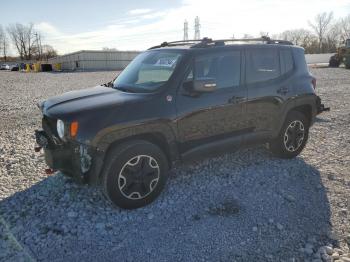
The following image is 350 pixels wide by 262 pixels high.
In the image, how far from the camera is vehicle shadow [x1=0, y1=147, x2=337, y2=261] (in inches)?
129

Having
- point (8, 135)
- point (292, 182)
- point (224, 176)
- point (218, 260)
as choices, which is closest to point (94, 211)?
point (218, 260)

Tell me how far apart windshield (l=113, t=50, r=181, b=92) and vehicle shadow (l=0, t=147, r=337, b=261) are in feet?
4.74

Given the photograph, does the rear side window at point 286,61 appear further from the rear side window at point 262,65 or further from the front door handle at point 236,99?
the front door handle at point 236,99

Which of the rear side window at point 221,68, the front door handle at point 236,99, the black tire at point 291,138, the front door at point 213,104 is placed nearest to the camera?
the front door at point 213,104

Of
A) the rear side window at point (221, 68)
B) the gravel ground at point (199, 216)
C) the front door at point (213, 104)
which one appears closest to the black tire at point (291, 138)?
the gravel ground at point (199, 216)

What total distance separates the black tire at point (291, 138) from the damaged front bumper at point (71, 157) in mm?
3105

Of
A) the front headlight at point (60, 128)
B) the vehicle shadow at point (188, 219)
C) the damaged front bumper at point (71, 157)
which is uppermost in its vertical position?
the front headlight at point (60, 128)

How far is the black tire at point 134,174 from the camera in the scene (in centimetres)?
378

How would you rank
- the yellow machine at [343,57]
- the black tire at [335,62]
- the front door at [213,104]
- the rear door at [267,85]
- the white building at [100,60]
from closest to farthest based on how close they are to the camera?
the front door at [213,104], the rear door at [267,85], the yellow machine at [343,57], the black tire at [335,62], the white building at [100,60]

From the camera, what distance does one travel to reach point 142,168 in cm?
399

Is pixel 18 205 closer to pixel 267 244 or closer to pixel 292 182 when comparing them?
pixel 267 244

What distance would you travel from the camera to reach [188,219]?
12.5ft

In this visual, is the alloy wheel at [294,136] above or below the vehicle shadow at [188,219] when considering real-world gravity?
above

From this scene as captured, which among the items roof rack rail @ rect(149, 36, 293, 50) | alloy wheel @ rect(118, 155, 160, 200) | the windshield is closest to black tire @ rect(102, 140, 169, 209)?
alloy wheel @ rect(118, 155, 160, 200)
